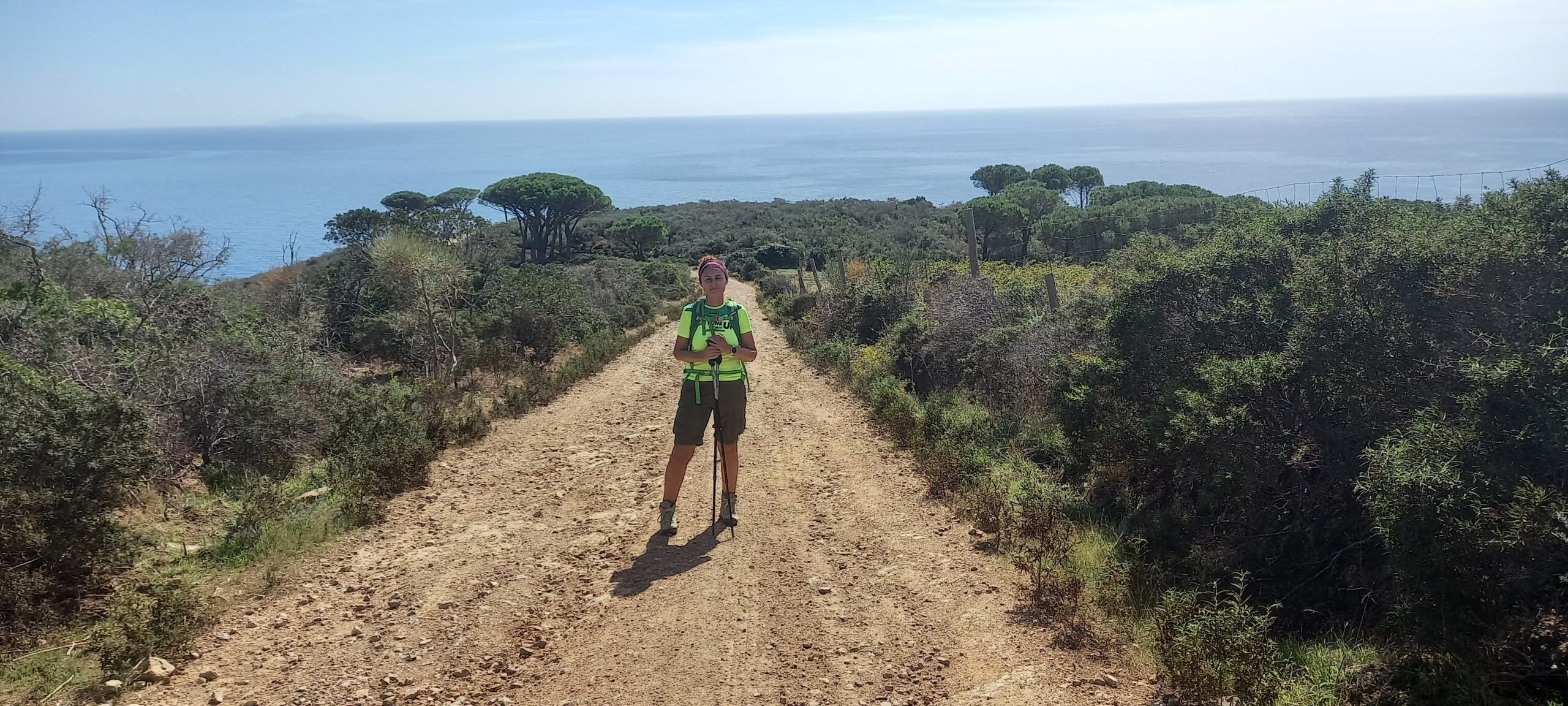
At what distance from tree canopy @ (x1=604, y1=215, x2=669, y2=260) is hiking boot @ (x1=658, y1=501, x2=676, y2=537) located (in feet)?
129

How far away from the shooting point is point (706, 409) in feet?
16.1

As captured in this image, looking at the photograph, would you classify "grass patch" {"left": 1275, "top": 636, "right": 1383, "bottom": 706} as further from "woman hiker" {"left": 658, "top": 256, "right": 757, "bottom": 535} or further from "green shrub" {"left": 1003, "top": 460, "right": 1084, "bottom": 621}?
"woman hiker" {"left": 658, "top": 256, "right": 757, "bottom": 535}

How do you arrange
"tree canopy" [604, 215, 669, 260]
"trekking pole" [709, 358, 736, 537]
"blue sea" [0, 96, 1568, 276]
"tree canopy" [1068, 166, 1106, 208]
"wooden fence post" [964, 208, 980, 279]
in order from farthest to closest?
"blue sea" [0, 96, 1568, 276]
"tree canopy" [1068, 166, 1106, 208]
"tree canopy" [604, 215, 669, 260]
"wooden fence post" [964, 208, 980, 279]
"trekking pole" [709, 358, 736, 537]

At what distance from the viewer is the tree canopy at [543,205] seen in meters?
42.7

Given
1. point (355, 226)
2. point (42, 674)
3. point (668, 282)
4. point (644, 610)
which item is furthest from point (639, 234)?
point (42, 674)

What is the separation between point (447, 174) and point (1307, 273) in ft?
523

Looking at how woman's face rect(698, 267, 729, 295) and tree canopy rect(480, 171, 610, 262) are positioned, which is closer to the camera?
woman's face rect(698, 267, 729, 295)

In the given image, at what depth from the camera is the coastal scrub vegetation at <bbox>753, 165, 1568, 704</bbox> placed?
3227 millimetres

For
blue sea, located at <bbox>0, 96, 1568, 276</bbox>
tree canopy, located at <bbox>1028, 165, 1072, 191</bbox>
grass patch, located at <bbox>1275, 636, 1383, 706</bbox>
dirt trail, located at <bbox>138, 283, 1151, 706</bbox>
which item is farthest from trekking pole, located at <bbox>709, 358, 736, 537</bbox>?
tree canopy, located at <bbox>1028, 165, 1072, 191</bbox>

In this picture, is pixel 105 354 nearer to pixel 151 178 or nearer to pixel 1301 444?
pixel 1301 444

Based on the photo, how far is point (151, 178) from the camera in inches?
5236

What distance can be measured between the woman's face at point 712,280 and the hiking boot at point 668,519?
4.48 feet

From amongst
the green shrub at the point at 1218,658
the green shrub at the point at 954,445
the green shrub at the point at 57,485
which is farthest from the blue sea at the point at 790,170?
the green shrub at the point at 1218,658

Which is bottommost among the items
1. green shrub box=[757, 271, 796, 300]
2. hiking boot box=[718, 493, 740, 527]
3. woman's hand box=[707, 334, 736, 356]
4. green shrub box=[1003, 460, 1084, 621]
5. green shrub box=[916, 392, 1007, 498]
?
green shrub box=[757, 271, 796, 300]
